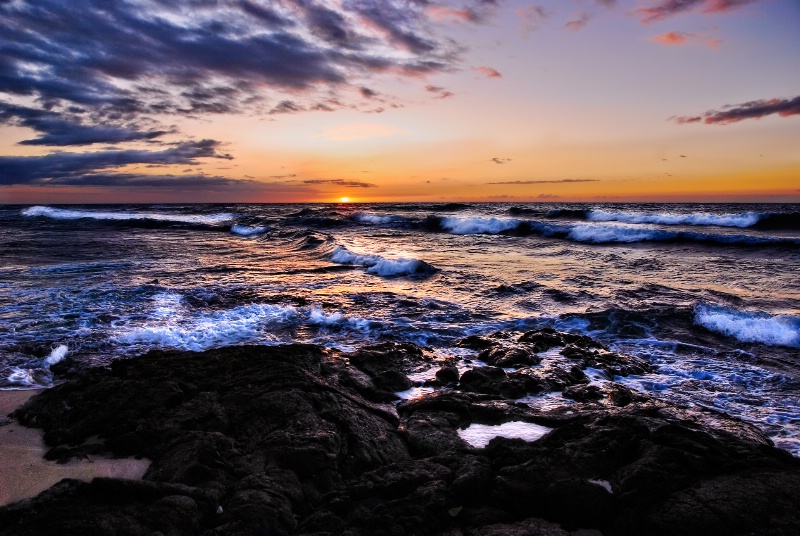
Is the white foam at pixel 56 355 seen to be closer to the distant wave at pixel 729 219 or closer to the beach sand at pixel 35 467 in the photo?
the beach sand at pixel 35 467

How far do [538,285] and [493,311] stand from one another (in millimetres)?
3183

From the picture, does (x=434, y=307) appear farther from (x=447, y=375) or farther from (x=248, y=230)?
(x=248, y=230)

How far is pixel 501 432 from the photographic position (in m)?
4.43

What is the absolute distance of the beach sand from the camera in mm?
3391

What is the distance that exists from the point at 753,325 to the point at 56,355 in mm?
10719

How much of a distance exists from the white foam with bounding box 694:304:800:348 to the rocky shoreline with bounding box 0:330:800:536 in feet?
11.6

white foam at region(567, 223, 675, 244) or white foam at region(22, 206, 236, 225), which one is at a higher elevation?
white foam at region(567, 223, 675, 244)

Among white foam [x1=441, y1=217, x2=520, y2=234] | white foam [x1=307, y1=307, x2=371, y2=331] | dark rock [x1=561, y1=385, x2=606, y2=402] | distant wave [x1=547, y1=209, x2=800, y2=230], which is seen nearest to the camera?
dark rock [x1=561, y1=385, x2=606, y2=402]

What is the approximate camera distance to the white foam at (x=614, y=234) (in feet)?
84.9

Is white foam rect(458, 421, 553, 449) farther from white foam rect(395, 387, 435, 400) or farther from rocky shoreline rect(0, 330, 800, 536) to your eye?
white foam rect(395, 387, 435, 400)

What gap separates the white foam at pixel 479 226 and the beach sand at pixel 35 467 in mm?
31605

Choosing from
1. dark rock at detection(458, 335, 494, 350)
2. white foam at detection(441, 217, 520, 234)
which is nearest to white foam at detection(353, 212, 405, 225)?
white foam at detection(441, 217, 520, 234)

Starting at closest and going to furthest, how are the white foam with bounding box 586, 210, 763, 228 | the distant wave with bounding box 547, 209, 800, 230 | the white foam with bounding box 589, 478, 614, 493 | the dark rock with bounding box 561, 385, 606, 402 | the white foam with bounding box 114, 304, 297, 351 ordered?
1. the white foam with bounding box 589, 478, 614, 493
2. the dark rock with bounding box 561, 385, 606, 402
3. the white foam with bounding box 114, 304, 297, 351
4. the distant wave with bounding box 547, 209, 800, 230
5. the white foam with bounding box 586, 210, 763, 228

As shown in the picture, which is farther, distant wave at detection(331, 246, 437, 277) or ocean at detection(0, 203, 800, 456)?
distant wave at detection(331, 246, 437, 277)
